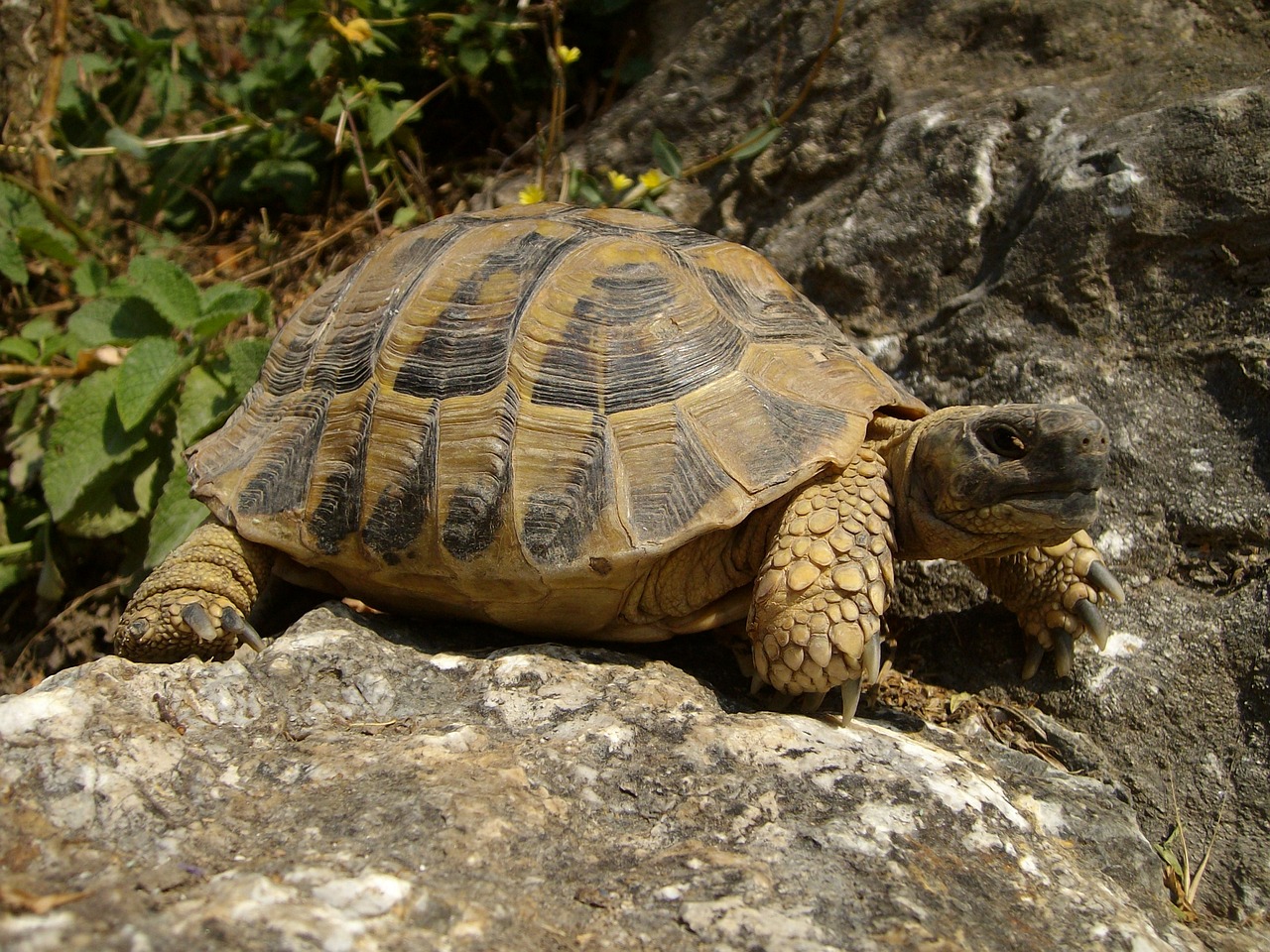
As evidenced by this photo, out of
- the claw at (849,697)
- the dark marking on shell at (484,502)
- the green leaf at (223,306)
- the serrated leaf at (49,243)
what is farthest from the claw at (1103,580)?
the serrated leaf at (49,243)

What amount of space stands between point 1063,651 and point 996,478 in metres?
0.57

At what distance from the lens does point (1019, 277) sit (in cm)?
290

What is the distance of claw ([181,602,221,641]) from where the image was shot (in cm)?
229

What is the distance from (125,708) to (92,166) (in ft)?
12.6

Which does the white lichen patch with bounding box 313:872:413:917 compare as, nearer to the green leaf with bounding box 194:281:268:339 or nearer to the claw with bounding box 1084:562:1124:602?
the claw with bounding box 1084:562:1124:602

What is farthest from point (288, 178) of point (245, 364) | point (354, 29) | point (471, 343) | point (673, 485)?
point (673, 485)

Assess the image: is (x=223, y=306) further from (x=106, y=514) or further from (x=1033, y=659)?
(x=1033, y=659)

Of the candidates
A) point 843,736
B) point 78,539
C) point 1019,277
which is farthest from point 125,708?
point 1019,277

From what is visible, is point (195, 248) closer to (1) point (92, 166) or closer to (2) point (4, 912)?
(1) point (92, 166)

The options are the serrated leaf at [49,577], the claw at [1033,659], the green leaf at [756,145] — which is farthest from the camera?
the green leaf at [756,145]

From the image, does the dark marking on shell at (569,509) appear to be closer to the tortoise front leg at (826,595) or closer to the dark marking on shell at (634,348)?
the dark marking on shell at (634,348)

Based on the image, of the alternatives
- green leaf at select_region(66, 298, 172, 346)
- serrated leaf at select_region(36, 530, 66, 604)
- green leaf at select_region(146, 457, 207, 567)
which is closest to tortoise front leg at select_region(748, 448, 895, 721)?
green leaf at select_region(146, 457, 207, 567)

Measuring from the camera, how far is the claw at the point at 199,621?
2.29 m

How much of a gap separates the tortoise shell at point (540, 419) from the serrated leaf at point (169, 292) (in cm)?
67
